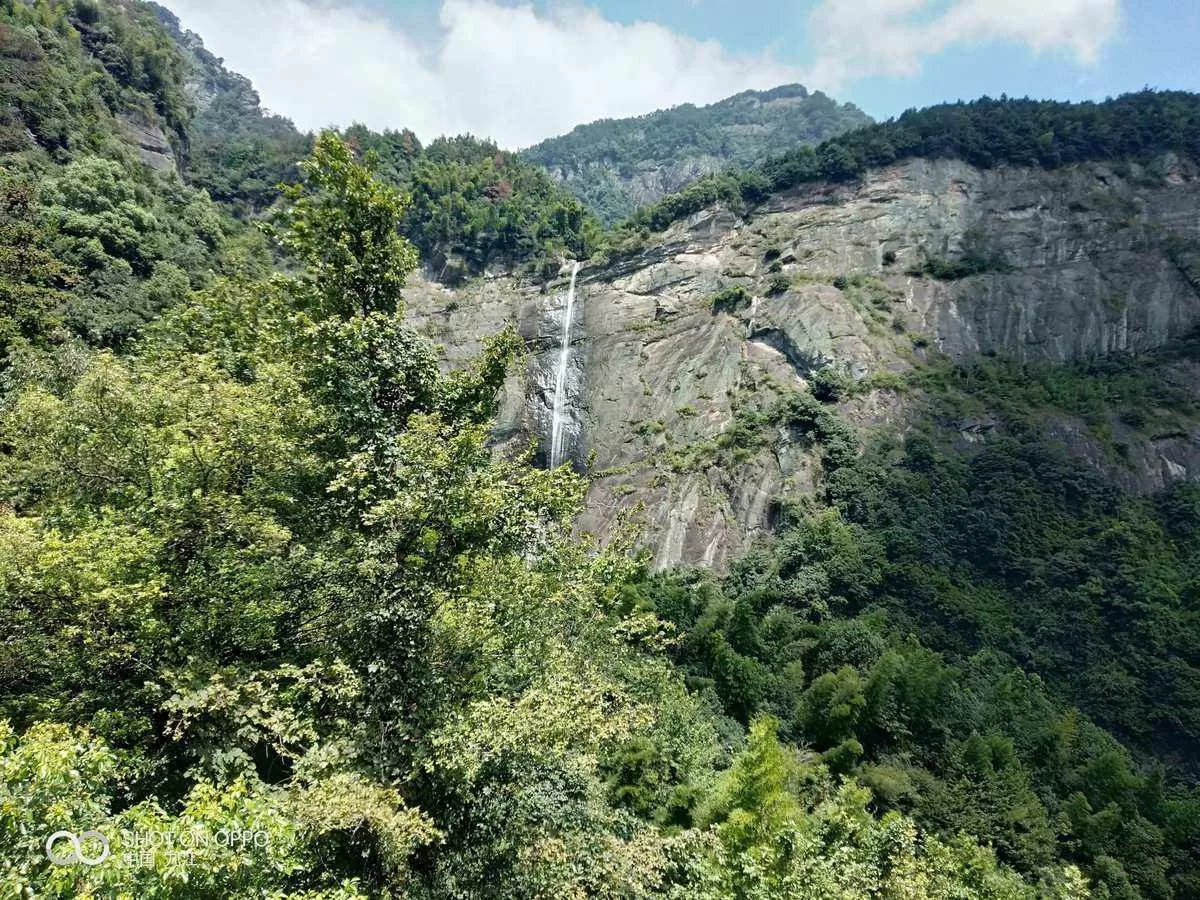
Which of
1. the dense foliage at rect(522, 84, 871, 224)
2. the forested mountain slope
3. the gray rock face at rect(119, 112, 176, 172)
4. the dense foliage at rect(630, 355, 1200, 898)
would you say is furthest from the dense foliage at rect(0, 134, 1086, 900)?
the dense foliage at rect(522, 84, 871, 224)

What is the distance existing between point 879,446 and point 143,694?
1886 inches

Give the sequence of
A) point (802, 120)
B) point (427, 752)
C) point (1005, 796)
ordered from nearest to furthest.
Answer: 1. point (427, 752)
2. point (1005, 796)
3. point (802, 120)

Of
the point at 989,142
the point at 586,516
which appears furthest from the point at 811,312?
the point at 989,142

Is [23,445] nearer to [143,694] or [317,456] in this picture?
[317,456]

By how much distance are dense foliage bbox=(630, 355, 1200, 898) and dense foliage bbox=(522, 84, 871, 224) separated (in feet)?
337

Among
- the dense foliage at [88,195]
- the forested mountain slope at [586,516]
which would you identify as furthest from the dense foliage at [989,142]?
the dense foliage at [88,195]

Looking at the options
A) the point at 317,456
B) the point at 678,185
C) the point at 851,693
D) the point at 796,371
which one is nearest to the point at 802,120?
the point at 678,185

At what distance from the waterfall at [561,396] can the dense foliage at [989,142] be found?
1604 cm

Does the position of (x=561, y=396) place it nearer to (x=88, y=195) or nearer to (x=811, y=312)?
(x=811, y=312)

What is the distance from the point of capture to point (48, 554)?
8.83m

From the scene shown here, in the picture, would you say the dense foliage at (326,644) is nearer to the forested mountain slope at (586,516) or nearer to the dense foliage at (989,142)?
the forested mountain slope at (586,516)

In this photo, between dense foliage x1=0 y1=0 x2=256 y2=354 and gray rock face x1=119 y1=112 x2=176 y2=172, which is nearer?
dense foliage x1=0 y1=0 x2=256 y2=354

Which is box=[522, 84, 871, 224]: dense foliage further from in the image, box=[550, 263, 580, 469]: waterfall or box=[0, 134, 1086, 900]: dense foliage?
box=[0, 134, 1086, 900]: dense foliage

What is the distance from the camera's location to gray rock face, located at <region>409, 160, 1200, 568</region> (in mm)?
49906
